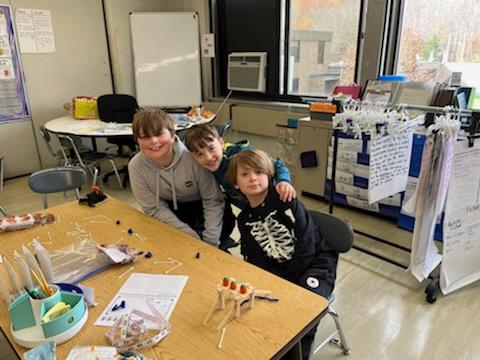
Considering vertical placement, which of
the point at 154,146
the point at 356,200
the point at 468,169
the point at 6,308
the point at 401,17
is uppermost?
the point at 401,17

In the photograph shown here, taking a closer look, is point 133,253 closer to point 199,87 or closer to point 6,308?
point 6,308

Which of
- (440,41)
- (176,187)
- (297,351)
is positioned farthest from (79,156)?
(440,41)

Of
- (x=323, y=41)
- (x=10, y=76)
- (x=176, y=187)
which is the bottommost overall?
(x=176, y=187)

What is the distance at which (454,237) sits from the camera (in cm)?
209

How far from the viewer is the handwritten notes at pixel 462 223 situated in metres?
1.98

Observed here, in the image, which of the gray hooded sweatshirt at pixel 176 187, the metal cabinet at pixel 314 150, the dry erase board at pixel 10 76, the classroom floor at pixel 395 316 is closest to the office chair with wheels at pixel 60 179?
the gray hooded sweatshirt at pixel 176 187

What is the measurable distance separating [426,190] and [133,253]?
1566mm

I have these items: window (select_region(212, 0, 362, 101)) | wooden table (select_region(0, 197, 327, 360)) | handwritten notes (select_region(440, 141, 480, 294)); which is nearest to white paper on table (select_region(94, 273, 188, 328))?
wooden table (select_region(0, 197, 327, 360))

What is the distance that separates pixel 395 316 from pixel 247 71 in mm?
3616

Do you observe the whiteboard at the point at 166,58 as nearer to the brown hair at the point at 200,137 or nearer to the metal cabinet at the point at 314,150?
the metal cabinet at the point at 314,150

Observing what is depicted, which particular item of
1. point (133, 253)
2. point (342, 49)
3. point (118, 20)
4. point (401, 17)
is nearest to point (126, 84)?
point (118, 20)

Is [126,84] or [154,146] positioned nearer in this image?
[154,146]

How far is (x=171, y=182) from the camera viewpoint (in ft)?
5.83

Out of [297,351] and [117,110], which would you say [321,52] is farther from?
[297,351]
